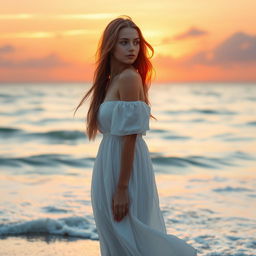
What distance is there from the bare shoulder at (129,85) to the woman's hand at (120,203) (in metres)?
0.57

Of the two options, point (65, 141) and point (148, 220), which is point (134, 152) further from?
point (65, 141)

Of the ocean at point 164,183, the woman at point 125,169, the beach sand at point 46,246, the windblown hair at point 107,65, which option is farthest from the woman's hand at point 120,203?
the beach sand at point 46,246

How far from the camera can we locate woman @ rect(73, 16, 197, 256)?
11.0 ft

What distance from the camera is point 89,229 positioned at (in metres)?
6.43

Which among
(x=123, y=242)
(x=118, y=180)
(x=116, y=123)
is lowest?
(x=123, y=242)

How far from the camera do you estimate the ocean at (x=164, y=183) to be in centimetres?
636

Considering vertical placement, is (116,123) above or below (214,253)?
above

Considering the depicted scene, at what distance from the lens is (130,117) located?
3.31 m

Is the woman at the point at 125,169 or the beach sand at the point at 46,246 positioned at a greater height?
the woman at the point at 125,169

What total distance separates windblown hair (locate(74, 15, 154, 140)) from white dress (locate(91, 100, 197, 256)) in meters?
0.13

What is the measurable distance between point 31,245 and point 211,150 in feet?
34.3

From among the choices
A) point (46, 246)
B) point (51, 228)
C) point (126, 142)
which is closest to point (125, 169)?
point (126, 142)

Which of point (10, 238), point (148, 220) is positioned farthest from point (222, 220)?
point (148, 220)

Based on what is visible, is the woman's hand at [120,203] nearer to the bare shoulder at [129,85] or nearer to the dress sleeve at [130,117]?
the dress sleeve at [130,117]
